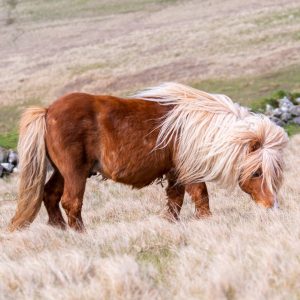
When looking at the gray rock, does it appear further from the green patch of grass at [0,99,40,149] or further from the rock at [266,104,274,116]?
the green patch of grass at [0,99,40,149]

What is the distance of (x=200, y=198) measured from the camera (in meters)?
7.05

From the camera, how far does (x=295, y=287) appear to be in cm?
376

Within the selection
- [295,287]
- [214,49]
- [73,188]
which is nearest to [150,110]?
[73,188]

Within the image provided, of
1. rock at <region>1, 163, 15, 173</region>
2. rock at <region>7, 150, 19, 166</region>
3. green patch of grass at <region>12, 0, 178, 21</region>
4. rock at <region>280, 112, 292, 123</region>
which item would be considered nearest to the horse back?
rock at <region>1, 163, 15, 173</region>

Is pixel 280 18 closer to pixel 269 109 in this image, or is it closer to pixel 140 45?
pixel 140 45

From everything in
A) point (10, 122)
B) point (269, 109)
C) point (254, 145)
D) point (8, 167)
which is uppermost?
point (254, 145)

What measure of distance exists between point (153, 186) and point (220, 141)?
14.0 feet

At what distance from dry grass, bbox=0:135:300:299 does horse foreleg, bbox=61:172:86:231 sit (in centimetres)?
52

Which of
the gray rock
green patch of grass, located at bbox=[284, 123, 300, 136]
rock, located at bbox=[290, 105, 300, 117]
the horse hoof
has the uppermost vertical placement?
the horse hoof

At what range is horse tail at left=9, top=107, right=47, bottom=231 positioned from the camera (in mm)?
7004

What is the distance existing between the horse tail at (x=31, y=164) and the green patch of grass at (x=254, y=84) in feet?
51.4

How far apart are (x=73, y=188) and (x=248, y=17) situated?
42.2m

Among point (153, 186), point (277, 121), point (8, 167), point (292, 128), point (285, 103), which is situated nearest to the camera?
point (153, 186)

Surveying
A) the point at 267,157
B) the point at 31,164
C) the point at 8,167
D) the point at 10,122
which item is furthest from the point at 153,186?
the point at 10,122
